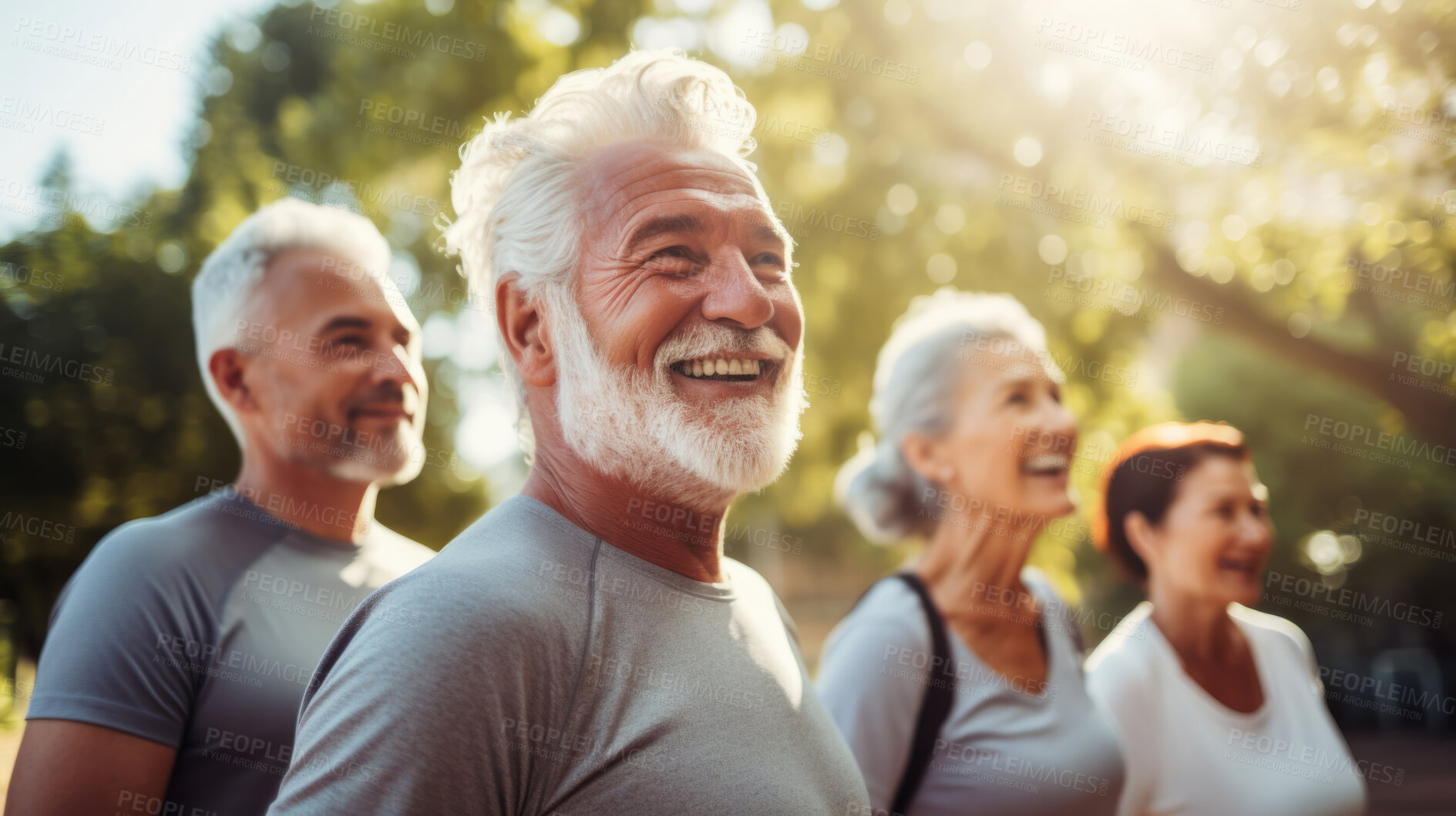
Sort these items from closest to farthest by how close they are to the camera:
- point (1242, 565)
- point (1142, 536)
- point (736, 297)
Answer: point (736, 297), point (1242, 565), point (1142, 536)

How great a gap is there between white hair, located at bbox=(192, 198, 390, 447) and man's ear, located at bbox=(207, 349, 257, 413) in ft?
0.06

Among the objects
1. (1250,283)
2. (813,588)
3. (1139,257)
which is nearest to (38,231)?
(1139,257)

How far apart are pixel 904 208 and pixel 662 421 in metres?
6.20

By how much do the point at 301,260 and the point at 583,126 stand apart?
92 cm

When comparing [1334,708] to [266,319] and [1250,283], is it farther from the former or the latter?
[266,319]

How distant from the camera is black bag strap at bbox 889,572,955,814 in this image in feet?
7.81

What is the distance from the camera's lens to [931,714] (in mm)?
2449

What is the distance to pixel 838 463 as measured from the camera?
8141 millimetres
